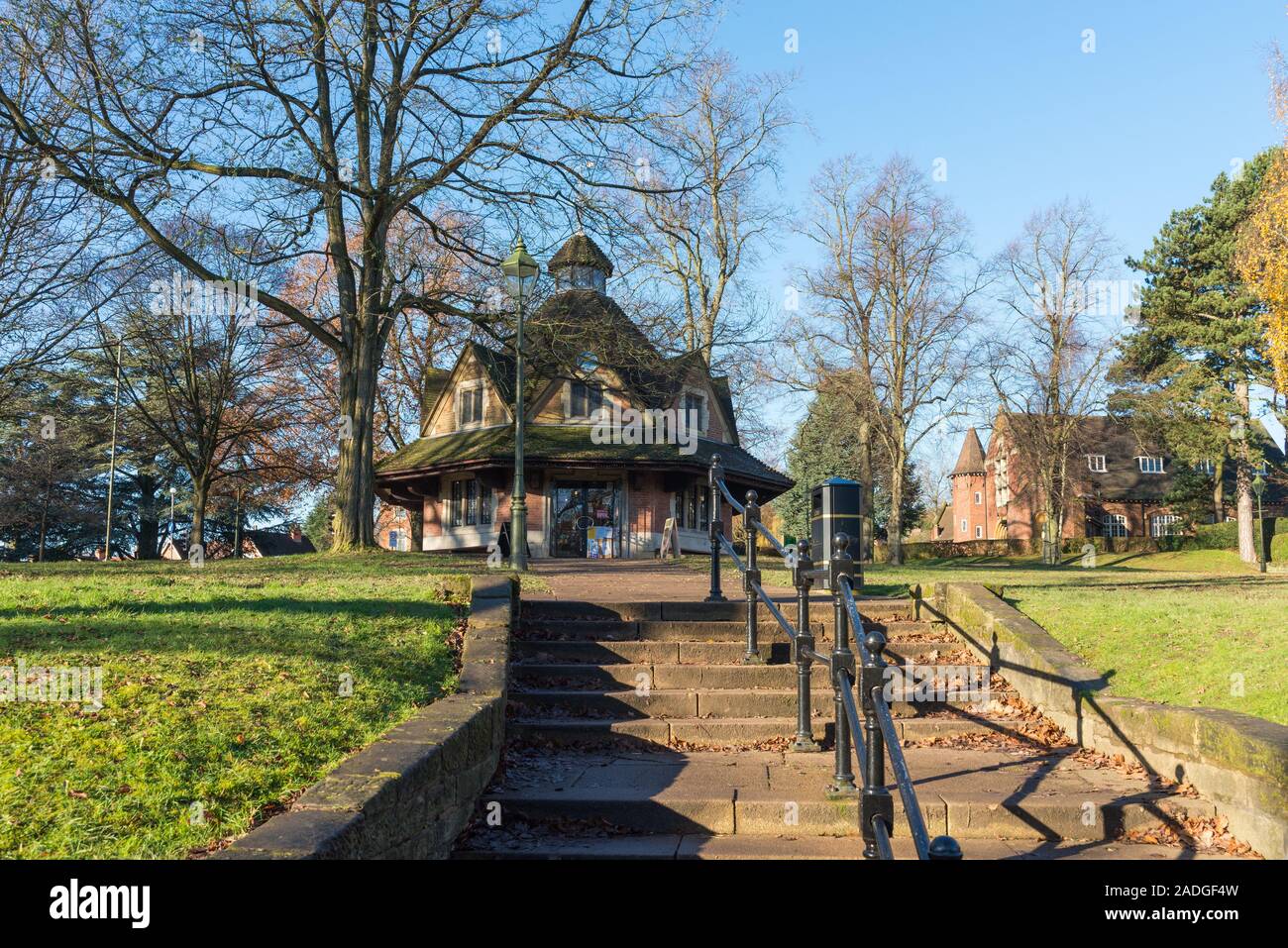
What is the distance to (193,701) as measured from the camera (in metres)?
A: 5.33

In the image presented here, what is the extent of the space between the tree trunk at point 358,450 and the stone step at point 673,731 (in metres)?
13.4

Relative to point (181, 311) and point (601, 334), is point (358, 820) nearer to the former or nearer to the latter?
point (601, 334)

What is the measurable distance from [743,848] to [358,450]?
15.9 m

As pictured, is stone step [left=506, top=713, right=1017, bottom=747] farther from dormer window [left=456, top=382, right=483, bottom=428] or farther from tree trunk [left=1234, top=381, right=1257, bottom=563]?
tree trunk [left=1234, top=381, right=1257, bottom=563]

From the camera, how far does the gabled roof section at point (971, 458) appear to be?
240 ft

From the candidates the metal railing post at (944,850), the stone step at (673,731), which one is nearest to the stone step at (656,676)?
the stone step at (673,731)

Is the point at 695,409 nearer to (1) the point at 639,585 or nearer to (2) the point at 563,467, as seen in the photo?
(2) the point at 563,467

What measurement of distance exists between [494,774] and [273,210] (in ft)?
43.3

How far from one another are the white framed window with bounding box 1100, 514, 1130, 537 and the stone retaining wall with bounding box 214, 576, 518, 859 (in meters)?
61.1

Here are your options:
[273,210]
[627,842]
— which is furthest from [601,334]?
[627,842]

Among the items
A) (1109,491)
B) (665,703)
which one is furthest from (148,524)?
(1109,491)

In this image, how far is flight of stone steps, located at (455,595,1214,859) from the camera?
5.21 m

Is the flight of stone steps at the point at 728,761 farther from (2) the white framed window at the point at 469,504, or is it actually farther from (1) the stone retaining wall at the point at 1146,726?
(2) the white framed window at the point at 469,504
